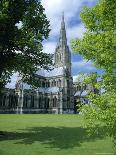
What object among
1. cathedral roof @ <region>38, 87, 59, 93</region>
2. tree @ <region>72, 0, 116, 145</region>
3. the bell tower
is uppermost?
the bell tower

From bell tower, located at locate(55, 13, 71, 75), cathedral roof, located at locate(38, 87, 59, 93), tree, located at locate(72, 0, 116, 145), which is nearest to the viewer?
tree, located at locate(72, 0, 116, 145)

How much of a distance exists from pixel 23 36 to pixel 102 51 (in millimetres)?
11207

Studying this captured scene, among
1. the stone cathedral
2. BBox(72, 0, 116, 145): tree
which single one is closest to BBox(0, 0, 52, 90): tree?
BBox(72, 0, 116, 145): tree

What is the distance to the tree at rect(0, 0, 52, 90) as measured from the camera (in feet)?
80.8

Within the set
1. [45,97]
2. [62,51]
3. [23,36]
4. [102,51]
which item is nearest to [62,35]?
[62,51]

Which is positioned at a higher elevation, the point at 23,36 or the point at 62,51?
the point at 62,51

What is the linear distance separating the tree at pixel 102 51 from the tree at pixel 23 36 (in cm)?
850

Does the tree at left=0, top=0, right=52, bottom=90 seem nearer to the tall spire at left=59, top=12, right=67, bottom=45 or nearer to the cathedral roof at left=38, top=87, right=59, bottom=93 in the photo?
the cathedral roof at left=38, top=87, right=59, bottom=93

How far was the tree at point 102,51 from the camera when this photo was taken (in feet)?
47.6

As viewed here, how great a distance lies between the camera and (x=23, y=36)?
81.6 feet

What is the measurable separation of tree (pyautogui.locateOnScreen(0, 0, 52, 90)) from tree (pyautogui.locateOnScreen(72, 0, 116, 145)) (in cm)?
850

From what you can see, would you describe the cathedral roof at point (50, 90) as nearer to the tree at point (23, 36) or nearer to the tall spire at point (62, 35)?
the tall spire at point (62, 35)

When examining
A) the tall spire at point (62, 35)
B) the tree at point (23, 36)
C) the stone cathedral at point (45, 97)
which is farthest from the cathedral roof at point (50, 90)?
the tree at point (23, 36)

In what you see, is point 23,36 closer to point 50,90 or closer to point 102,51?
point 102,51
